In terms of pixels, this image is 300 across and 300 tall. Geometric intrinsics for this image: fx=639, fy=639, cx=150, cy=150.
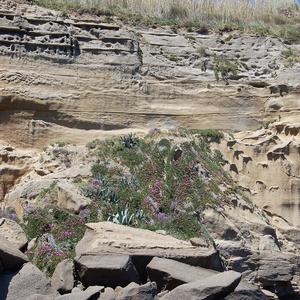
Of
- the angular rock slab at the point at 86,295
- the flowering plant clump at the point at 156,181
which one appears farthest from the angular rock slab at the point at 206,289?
the flowering plant clump at the point at 156,181

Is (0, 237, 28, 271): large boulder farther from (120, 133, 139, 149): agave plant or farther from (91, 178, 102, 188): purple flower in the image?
(120, 133, 139, 149): agave plant

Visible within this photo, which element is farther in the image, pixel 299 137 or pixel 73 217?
pixel 299 137

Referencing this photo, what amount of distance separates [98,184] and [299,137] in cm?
617

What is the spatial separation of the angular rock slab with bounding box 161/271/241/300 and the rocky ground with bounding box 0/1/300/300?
6cm

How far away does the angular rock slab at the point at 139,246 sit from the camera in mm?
11875

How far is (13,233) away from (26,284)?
177cm

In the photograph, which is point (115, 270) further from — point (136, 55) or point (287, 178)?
point (136, 55)

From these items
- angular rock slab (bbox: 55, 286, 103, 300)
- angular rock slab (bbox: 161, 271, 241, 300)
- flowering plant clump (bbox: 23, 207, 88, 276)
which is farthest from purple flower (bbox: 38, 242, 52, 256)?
angular rock slab (bbox: 161, 271, 241, 300)

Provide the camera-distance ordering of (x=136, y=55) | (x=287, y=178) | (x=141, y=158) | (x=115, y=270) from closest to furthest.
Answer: (x=115, y=270) → (x=141, y=158) → (x=287, y=178) → (x=136, y=55)

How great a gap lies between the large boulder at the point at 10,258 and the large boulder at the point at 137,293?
1868mm

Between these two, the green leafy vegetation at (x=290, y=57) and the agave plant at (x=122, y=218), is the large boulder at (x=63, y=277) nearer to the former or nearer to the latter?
the agave plant at (x=122, y=218)

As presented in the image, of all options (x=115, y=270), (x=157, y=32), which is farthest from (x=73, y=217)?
(x=157, y=32)

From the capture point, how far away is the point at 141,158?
16.2m

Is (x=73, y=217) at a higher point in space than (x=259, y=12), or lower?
lower
